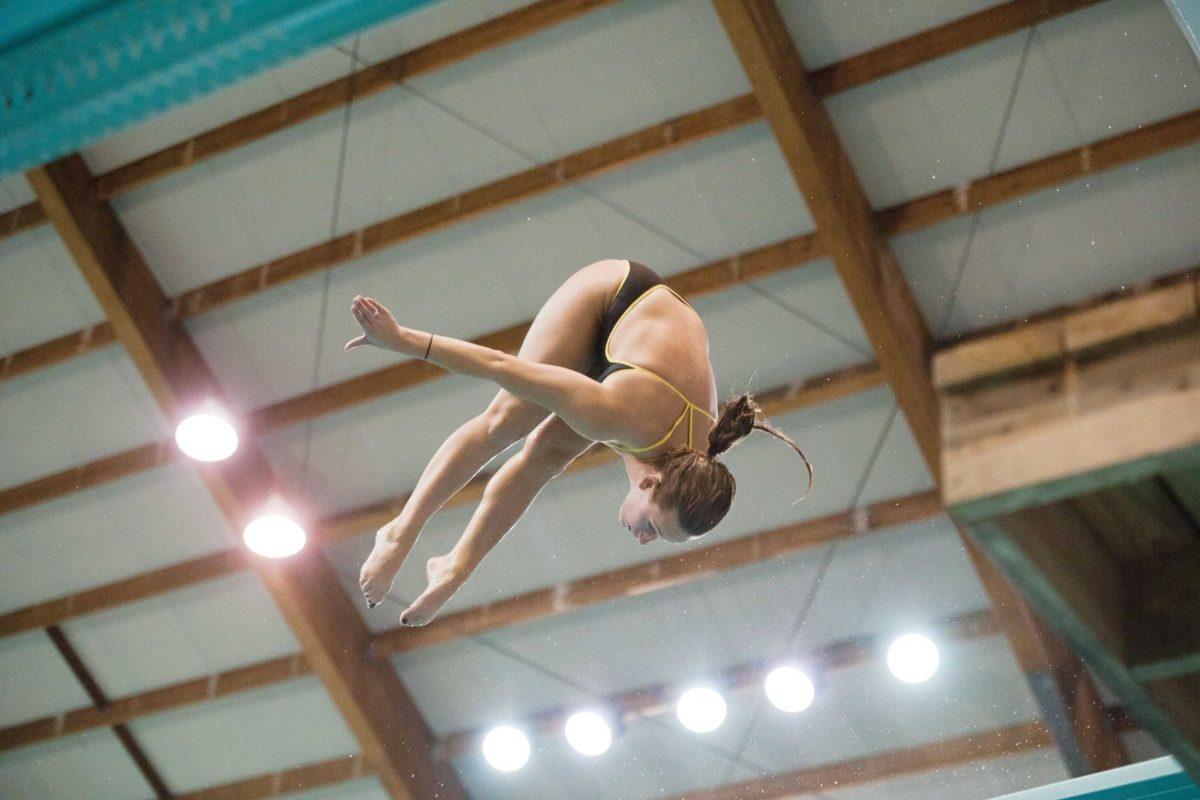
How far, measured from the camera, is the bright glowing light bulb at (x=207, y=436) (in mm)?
8383

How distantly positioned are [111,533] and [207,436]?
225cm

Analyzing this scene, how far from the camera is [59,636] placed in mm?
10672

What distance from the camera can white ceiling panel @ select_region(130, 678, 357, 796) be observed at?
415 inches

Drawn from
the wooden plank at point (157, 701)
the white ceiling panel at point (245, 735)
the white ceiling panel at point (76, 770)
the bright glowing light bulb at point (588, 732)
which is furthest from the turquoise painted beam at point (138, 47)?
the white ceiling panel at point (76, 770)

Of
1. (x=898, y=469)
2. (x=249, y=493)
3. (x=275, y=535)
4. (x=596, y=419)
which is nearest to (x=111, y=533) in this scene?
(x=249, y=493)

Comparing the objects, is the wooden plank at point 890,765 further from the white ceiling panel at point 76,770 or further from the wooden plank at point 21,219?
the wooden plank at point 21,219

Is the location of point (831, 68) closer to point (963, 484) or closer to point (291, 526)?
point (291, 526)

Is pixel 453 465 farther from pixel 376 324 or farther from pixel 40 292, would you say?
pixel 40 292

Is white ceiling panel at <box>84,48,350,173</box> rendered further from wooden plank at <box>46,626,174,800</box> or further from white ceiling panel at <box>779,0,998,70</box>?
wooden plank at <box>46,626,174,800</box>

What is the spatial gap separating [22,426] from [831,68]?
20.7ft

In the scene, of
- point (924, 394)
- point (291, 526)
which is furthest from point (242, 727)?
A: point (924, 394)

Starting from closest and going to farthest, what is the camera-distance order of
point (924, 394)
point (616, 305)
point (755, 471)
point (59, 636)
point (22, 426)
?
point (616, 305), point (924, 394), point (755, 471), point (22, 426), point (59, 636)

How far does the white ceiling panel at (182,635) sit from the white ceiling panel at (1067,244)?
18.2ft

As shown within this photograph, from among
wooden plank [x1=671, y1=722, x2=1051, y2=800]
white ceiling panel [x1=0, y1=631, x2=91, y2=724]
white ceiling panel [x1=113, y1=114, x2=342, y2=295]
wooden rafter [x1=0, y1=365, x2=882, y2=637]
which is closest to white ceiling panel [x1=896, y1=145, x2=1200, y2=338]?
wooden rafter [x1=0, y1=365, x2=882, y2=637]
